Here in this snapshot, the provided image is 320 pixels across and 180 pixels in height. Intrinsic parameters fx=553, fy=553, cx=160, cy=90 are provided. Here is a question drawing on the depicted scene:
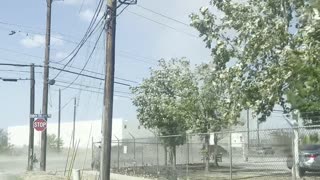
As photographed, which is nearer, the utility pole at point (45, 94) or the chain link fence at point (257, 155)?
the chain link fence at point (257, 155)

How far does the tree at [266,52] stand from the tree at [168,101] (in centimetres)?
1257

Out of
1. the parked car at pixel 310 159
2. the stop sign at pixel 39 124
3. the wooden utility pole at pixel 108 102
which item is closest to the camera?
the wooden utility pole at pixel 108 102

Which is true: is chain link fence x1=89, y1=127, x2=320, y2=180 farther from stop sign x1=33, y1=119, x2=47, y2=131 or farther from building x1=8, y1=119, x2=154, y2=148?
building x1=8, y1=119, x2=154, y2=148

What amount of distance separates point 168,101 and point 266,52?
17.5 metres

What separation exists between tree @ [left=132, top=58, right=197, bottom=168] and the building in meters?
28.6

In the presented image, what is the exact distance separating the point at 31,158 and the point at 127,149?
20.5 feet

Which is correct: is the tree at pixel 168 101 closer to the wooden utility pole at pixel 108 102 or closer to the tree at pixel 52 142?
the wooden utility pole at pixel 108 102

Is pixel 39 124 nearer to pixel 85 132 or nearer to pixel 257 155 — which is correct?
pixel 257 155

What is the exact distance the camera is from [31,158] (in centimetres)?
3234

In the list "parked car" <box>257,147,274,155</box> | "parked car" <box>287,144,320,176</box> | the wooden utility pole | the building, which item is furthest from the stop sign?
the building

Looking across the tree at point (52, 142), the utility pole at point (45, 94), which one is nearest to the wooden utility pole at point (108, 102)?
the utility pole at point (45, 94)

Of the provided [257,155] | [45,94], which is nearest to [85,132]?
[45,94]

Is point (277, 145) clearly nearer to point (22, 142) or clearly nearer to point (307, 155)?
point (307, 155)

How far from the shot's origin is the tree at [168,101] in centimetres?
2891
